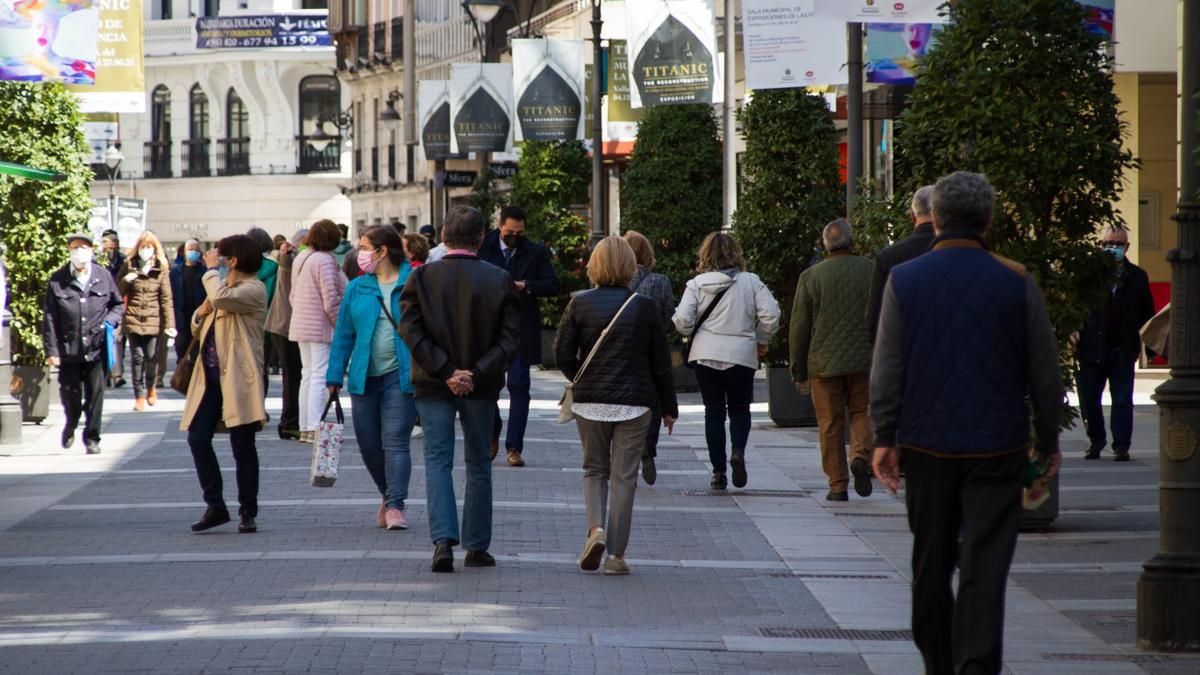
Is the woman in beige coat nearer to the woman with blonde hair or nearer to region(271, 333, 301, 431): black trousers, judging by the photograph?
region(271, 333, 301, 431): black trousers

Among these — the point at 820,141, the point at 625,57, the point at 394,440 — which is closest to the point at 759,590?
the point at 394,440

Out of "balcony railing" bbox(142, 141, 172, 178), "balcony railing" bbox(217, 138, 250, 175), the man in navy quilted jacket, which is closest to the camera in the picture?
the man in navy quilted jacket

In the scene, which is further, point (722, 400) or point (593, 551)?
point (722, 400)

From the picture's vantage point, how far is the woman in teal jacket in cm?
1250

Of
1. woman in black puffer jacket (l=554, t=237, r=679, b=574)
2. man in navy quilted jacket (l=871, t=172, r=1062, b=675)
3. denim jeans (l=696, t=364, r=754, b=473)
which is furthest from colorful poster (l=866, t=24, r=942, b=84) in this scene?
man in navy quilted jacket (l=871, t=172, r=1062, b=675)

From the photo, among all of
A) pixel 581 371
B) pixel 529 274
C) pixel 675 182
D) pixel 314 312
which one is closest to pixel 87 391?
pixel 314 312

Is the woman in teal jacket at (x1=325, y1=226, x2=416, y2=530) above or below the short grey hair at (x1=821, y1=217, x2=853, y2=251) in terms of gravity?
below

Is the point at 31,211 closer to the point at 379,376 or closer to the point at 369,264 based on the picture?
the point at 369,264

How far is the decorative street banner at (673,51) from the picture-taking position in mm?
25422

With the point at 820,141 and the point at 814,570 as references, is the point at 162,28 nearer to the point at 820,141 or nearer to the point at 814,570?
the point at 820,141

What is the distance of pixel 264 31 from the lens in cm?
7775

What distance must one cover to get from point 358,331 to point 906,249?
3.14 m

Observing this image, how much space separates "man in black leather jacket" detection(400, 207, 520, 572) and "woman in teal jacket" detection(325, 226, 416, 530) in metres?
1.35

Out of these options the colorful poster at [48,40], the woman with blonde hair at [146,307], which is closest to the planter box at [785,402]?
the woman with blonde hair at [146,307]
